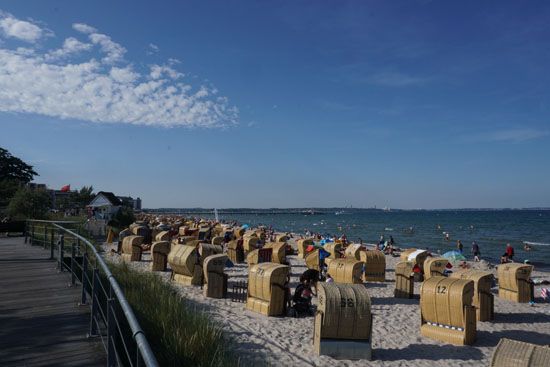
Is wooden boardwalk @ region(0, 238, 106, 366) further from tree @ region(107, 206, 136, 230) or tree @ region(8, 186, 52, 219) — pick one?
tree @ region(107, 206, 136, 230)

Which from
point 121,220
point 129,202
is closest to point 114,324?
point 121,220

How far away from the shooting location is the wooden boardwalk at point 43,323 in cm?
436

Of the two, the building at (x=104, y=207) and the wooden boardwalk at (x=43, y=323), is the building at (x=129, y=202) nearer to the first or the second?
the building at (x=104, y=207)

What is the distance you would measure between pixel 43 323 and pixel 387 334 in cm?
744

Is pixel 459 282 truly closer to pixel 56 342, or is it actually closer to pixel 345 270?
pixel 345 270

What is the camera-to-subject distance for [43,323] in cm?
547

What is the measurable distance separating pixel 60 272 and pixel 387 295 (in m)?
10.4

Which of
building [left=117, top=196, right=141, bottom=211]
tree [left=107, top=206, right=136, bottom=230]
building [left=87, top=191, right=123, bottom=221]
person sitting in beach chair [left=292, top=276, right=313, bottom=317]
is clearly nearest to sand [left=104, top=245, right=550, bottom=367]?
person sitting in beach chair [left=292, top=276, right=313, bottom=317]

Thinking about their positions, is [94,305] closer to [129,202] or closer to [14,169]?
[14,169]

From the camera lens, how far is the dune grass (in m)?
5.17

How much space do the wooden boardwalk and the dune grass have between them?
2.58 ft

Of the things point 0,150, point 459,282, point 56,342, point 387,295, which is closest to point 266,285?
point 459,282

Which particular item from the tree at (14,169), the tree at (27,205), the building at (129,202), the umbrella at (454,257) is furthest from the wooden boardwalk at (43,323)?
the building at (129,202)

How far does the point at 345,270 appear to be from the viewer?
1552 cm
